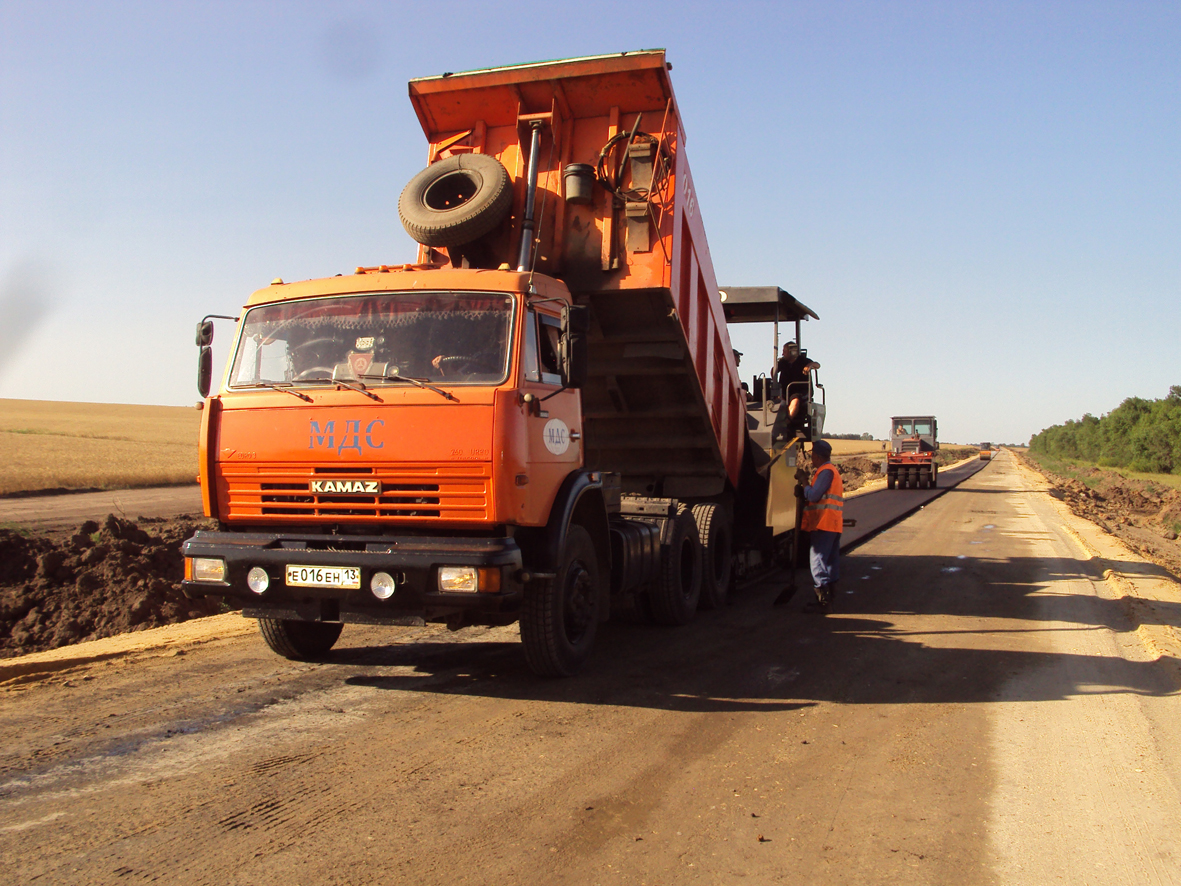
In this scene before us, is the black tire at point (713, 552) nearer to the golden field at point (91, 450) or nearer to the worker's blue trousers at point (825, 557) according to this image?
the worker's blue trousers at point (825, 557)

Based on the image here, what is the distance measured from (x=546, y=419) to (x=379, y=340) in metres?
1.17

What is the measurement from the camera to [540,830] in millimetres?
3555

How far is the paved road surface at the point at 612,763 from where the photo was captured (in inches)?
130

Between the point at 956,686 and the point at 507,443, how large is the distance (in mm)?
3503

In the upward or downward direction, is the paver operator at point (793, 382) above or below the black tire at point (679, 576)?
above

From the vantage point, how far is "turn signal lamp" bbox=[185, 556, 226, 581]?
17.2ft

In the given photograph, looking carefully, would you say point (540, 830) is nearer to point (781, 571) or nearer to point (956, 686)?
point (956, 686)

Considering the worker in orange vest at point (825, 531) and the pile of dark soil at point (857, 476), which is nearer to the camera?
the worker in orange vest at point (825, 531)

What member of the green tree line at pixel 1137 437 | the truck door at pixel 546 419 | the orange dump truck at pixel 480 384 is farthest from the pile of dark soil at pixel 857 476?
the truck door at pixel 546 419

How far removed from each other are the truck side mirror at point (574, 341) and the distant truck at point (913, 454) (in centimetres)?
3100

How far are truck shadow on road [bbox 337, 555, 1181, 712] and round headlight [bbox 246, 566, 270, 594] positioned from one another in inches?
41.1

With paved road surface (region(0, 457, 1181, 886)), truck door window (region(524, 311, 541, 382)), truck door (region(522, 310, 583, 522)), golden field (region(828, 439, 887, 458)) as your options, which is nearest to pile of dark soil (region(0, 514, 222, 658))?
paved road surface (region(0, 457, 1181, 886))

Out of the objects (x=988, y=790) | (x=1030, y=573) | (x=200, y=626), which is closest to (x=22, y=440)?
(x=200, y=626)

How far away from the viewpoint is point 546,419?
555 cm
